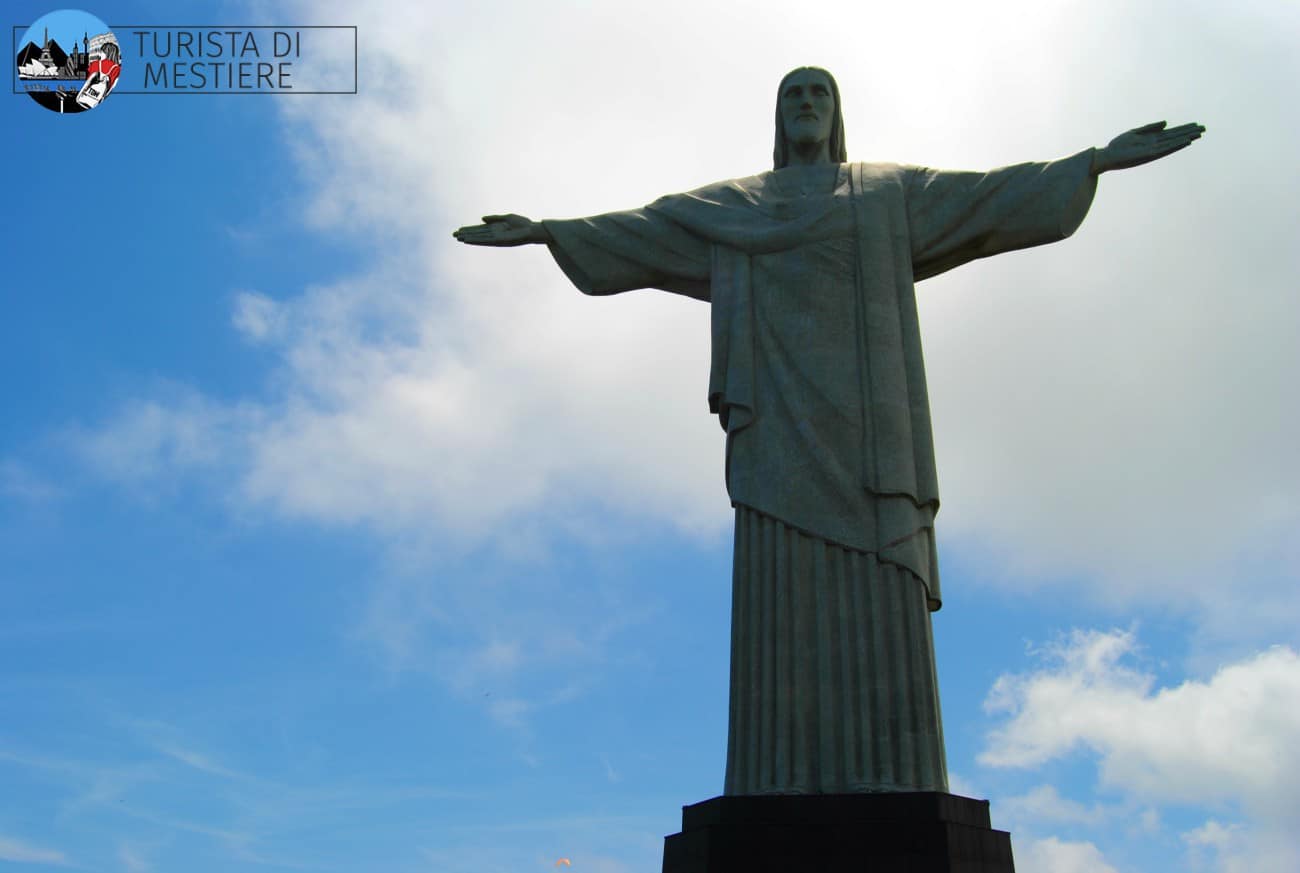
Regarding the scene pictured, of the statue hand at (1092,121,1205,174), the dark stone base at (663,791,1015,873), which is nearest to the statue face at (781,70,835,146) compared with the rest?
the statue hand at (1092,121,1205,174)

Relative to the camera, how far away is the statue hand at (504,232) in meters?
12.4

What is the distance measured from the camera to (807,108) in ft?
40.7

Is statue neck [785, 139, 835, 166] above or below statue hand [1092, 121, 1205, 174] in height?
above

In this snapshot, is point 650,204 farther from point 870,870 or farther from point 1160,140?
point 870,870

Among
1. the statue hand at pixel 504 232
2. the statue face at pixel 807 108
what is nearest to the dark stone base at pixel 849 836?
the statue hand at pixel 504 232

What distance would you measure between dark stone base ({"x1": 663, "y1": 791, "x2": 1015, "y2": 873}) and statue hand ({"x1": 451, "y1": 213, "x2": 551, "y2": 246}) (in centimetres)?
576

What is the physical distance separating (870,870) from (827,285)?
5.10 meters

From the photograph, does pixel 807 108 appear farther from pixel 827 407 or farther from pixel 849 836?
pixel 849 836

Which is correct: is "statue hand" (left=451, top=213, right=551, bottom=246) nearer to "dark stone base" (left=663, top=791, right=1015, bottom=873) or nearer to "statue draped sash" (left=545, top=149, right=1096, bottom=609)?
"statue draped sash" (left=545, top=149, right=1096, bottom=609)

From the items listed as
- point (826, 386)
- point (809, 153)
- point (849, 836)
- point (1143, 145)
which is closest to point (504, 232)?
point (809, 153)

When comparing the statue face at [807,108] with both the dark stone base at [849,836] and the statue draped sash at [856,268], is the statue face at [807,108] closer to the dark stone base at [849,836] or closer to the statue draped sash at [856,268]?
the statue draped sash at [856,268]

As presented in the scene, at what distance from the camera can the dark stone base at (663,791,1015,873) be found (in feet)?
30.1

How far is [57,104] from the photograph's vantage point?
15672mm

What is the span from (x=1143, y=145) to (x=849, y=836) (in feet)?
21.6
